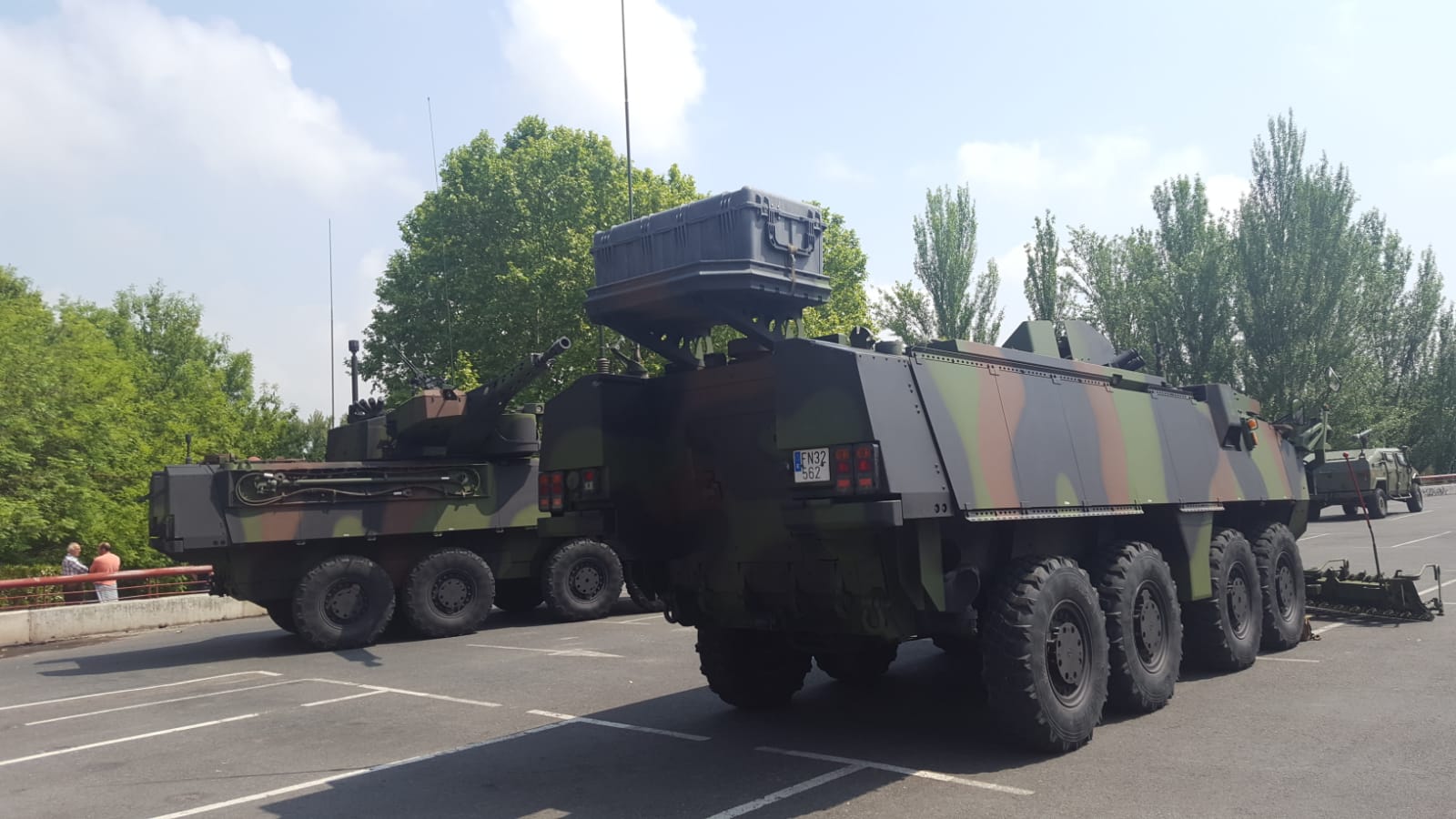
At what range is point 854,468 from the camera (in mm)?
5422

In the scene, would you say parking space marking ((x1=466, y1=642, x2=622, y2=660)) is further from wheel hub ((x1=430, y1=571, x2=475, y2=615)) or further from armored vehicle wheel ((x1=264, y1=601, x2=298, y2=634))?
armored vehicle wheel ((x1=264, y1=601, x2=298, y2=634))

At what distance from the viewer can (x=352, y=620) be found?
12.8 m

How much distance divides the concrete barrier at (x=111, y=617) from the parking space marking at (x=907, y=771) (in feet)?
42.8

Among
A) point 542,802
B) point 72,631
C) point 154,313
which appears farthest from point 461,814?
point 154,313

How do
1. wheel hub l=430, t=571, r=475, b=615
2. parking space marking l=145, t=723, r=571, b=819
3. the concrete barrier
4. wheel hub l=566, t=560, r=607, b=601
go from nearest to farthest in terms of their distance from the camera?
parking space marking l=145, t=723, r=571, b=819 → wheel hub l=430, t=571, r=475, b=615 → wheel hub l=566, t=560, r=607, b=601 → the concrete barrier

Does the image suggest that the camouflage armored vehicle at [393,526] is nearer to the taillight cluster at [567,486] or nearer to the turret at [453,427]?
the turret at [453,427]

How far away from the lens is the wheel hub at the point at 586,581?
565 inches

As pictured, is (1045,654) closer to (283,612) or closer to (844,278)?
(283,612)

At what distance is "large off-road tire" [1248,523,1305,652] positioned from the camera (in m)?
9.09

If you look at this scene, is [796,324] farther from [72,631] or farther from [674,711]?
[72,631]

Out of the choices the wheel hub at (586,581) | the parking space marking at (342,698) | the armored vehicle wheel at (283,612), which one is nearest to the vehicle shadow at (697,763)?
the parking space marking at (342,698)

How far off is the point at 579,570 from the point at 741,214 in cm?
913

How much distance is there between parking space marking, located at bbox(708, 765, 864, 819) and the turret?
802 cm

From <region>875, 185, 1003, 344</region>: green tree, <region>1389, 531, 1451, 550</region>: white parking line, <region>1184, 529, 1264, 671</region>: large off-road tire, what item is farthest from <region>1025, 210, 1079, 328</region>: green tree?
<region>1184, 529, 1264, 671</region>: large off-road tire
